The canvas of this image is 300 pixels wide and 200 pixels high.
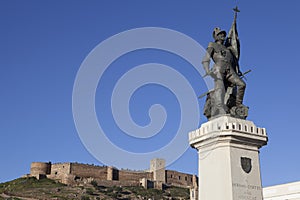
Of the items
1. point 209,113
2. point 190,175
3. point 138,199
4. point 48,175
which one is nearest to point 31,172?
point 48,175

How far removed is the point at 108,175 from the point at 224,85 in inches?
5256

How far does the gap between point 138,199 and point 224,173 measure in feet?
371

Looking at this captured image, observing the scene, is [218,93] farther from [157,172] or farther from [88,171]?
[157,172]

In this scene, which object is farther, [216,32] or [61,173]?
[61,173]

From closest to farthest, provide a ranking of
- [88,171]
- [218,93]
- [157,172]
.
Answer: [218,93] < [88,171] < [157,172]

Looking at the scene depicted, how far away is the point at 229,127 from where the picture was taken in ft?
42.1

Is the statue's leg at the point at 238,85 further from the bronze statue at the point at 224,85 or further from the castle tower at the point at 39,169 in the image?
the castle tower at the point at 39,169

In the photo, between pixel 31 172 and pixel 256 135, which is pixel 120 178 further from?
pixel 256 135

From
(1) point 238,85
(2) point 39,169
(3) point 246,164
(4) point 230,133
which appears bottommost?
(3) point 246,164

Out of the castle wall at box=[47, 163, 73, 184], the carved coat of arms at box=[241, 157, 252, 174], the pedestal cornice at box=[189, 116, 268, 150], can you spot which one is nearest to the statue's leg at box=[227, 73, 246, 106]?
the pedestal cornice at box=[189, 116, 268, 150]

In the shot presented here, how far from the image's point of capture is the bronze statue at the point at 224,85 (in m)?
13.6

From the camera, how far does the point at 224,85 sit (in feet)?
45.2

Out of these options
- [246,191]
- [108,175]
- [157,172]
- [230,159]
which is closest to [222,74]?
[230,159]

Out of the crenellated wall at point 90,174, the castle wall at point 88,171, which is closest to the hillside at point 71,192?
the crenellated wall at point 90,174
